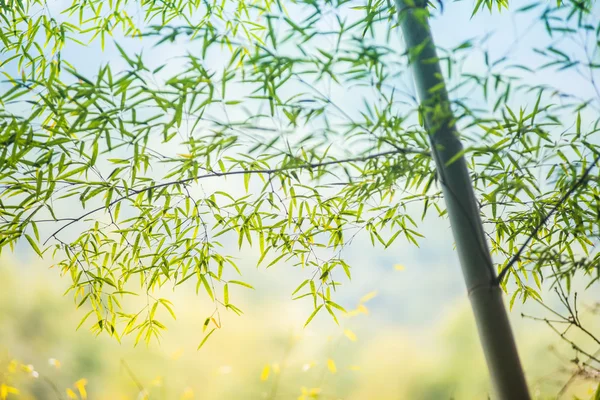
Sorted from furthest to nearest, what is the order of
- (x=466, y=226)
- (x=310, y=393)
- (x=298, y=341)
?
(x=298, y=341) → (x=310, y=393) → (x=466, y=226)

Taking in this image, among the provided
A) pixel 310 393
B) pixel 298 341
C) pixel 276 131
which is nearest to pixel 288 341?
pixel 298 341

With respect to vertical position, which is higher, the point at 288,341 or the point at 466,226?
the point at 288,341

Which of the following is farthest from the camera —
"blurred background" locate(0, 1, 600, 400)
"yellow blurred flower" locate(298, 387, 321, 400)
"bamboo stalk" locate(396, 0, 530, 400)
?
"blurred background" locate(0, 1, 600, 400)

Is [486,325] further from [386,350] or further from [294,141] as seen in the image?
[386,350]

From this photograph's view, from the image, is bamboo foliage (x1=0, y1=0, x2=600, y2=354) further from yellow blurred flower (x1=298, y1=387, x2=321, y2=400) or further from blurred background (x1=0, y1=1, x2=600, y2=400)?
blurred background (x1=0, y1=1, x2=600, y2=400)

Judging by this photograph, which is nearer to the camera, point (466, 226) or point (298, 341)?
point (466, 226)

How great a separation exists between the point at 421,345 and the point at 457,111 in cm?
260

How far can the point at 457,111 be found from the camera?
1550 millimetres

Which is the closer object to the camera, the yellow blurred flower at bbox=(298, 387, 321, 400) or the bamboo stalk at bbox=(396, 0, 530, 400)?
the bamboo stalk at bbox=(396, 0, 530, 400)

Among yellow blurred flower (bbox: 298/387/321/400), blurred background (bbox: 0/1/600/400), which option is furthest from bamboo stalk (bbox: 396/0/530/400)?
blurred background (bbox: 0/1/600/400)

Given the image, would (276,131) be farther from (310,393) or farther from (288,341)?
(288,341)

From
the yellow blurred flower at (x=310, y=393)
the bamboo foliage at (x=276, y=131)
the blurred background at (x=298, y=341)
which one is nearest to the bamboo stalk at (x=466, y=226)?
the bamboo foliage at (x=276, y=131)

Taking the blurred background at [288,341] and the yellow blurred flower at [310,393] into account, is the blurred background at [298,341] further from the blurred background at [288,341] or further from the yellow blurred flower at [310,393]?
the yellow blurred flower at [310,393]

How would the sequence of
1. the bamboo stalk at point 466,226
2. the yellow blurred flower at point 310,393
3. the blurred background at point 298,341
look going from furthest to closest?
the blurred background at point 298,341, the yellow blurred flower at point 310,393, the bamboo stalk at point 466,226
